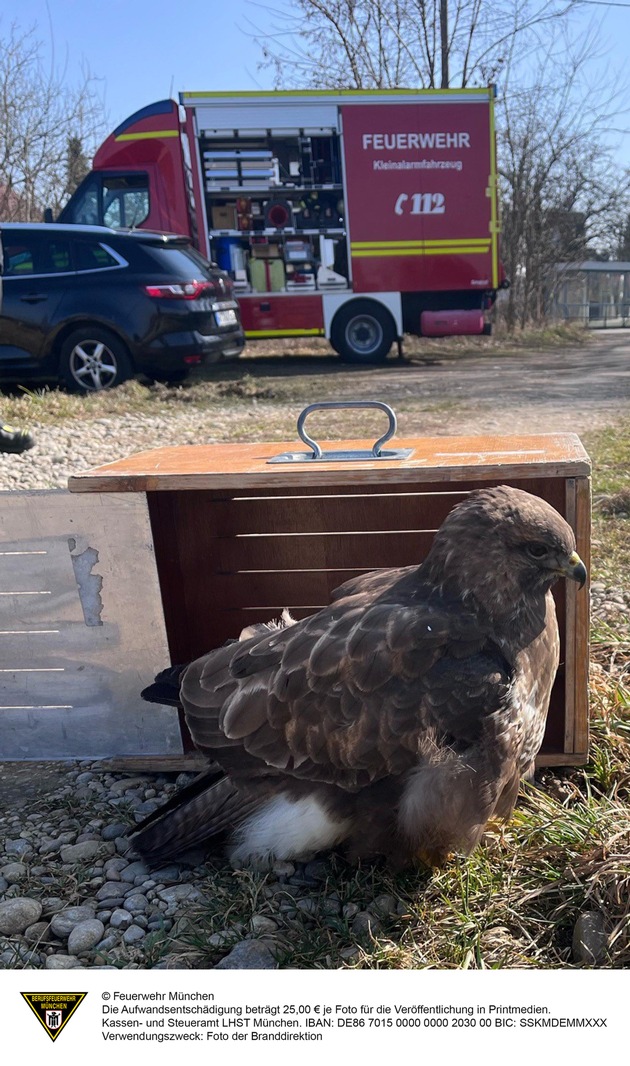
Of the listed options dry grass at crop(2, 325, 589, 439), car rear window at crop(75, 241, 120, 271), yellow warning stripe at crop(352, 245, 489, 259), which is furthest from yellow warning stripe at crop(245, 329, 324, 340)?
car rear window at crop(75, 241, 120, 271)

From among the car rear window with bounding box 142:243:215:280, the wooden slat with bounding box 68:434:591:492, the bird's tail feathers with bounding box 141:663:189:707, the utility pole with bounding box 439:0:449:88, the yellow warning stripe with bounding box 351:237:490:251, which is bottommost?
the bird's tail feathers with bounding box 141:663:189:707

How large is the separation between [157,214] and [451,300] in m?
4.86

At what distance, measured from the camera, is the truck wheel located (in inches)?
539

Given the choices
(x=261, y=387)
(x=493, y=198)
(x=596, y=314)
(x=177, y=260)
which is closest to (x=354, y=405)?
(x=177, y=260)

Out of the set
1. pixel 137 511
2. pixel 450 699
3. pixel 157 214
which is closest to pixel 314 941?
pixel 450 699

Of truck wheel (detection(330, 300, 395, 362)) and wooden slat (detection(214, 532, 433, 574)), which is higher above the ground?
truck wheel (detection(330, 300, 395, 362))

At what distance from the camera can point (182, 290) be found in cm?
969

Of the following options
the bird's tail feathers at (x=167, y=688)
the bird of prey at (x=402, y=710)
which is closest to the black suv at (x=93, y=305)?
the bird's tail feathers at (x=167, y=688)

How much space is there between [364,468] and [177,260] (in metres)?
7.91

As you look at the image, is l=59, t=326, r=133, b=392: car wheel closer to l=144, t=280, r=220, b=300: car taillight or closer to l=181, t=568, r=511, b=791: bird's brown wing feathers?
l=144, t=280, r=220, b=300: car taillight

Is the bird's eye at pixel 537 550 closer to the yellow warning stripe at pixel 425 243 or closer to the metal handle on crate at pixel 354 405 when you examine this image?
the metal handle on crate at pixel 354 405

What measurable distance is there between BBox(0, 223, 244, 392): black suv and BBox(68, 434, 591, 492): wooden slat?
272 inches
